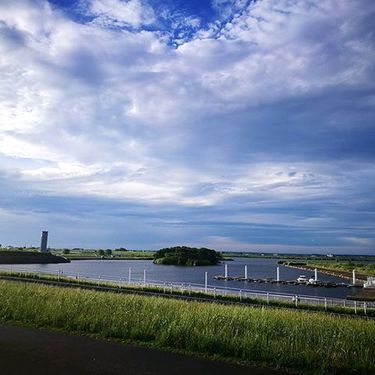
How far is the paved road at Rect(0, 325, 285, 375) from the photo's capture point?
25.9 feet

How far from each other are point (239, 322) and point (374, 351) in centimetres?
426

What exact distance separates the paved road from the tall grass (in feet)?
3.13

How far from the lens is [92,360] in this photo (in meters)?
8.53

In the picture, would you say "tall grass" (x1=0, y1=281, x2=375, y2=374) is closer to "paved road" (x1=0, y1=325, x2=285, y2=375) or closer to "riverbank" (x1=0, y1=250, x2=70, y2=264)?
"paved road" (x1=0, y1=325, x2=285, y2=375)

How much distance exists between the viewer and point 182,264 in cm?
19112

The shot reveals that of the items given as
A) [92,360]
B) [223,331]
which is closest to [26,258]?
[223,331]

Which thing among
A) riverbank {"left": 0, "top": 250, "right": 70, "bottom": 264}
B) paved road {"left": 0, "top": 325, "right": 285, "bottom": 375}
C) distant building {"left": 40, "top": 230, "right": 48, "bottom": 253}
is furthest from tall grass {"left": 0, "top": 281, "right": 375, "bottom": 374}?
distant building {"left": 40, "top": 230, "right": 48, "bottom": 253}

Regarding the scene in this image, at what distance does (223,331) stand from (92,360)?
391cm

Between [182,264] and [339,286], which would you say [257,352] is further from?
[182,264]

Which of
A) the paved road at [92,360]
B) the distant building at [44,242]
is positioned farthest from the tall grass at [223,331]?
the distant building at [44,242]

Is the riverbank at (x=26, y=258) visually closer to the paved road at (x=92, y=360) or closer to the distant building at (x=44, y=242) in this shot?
the distant building at (x=44, y=242)

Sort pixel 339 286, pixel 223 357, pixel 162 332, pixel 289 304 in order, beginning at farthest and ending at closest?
1. pixel 339 286
2. pixel 289 304
3. pixel 162 332
4. pixel 223 357

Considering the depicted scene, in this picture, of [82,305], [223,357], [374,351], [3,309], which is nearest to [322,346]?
[374,351]

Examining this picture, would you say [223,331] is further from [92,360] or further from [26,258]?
[26,258]
